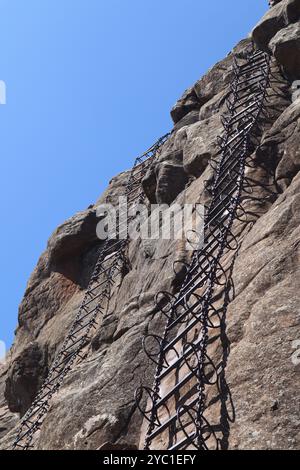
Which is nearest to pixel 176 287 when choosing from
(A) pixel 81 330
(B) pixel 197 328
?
(B) pixel 197 328

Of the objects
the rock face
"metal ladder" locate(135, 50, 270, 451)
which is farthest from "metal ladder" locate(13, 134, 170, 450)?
"metal ladder" locate(135, 50, 270, 451)

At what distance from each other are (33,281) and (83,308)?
4322mm

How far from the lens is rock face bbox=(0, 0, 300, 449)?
8.41 meters

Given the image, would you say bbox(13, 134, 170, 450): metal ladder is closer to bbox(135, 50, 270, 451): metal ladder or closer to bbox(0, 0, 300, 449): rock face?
bbox(0, 0, 300, 449): rock face

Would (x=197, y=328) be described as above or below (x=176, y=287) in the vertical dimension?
below

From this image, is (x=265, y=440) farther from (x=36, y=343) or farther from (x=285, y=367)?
(x=36, y=343)

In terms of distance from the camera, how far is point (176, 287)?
13508mm

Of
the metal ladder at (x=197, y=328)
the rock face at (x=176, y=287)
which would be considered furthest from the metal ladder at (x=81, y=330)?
the metal ladder at (x=197, y=328)

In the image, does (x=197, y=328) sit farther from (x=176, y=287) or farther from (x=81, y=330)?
(x=81, y=330)

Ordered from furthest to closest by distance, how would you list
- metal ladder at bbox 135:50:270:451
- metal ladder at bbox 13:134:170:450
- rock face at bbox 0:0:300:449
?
metal ladder at bbox 13:134:170:450, metal ladder at bbox 135:50:270:451, rock face at bbox 0:0:300:449

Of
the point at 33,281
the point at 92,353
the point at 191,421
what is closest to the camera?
the point at 191,421

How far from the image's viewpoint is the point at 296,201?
10805 mm
